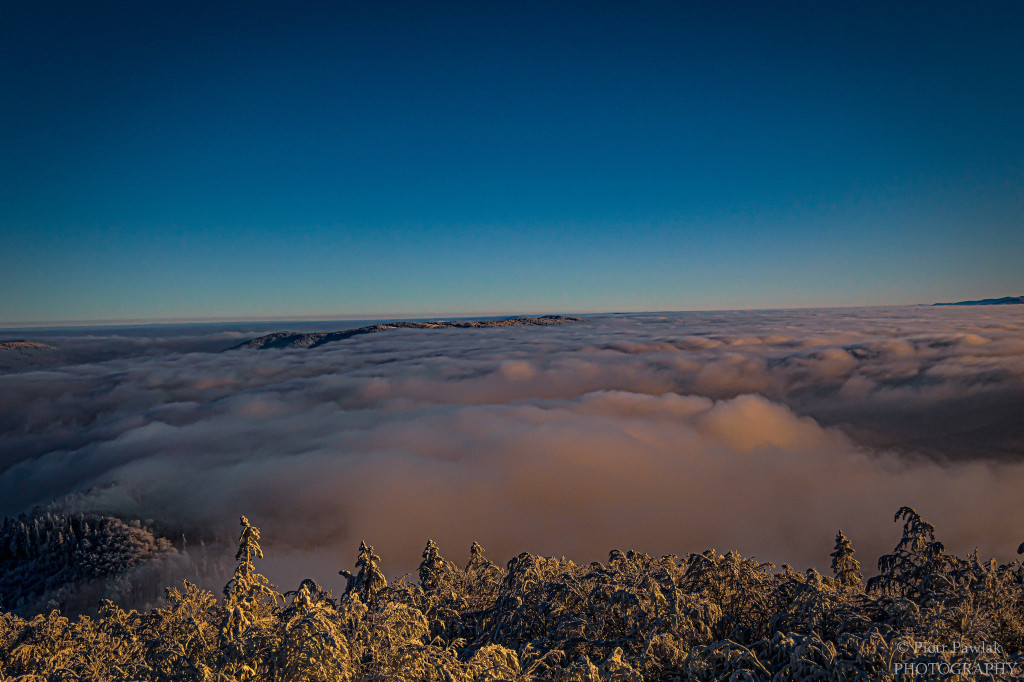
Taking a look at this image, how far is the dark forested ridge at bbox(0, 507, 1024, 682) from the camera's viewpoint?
16.6ft

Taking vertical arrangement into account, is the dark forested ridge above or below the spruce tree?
above

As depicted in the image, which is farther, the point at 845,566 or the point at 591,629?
the point at 845,566

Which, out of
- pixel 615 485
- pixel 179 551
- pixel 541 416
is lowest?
pixel 179 551

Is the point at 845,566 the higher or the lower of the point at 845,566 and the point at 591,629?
the lower

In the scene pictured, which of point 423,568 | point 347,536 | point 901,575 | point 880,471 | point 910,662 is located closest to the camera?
point 910,662

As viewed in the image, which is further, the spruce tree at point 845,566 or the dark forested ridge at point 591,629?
the spruce tree at point 845,566

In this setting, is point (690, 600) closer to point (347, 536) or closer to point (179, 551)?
point (347, 536)

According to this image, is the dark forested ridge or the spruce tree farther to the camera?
the spruce tree

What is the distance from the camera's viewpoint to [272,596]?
19.8 ft

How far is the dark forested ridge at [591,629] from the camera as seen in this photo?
16.6 feet

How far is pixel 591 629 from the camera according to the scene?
811 centimetres

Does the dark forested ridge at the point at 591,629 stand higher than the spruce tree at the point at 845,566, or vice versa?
the dark forested ridge at the point at 591,629

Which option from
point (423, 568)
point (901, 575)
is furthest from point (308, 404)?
point (901, 575)

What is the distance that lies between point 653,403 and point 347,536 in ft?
320
